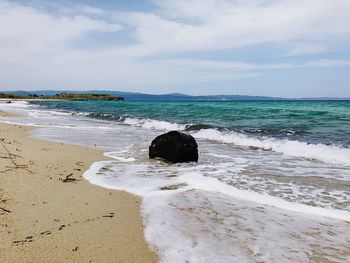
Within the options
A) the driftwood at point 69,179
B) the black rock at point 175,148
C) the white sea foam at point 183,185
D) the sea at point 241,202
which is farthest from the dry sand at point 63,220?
the black rock at point 175,148

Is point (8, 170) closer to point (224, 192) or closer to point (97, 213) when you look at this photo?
point (97, 213)

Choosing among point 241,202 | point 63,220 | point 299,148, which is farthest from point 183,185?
point 299,148

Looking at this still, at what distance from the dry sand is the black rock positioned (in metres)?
2.81

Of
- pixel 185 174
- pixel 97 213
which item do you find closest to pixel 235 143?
pixel 185 174

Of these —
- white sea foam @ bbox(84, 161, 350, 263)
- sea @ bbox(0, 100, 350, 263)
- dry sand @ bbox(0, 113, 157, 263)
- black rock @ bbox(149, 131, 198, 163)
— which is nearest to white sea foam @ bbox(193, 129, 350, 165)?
sea @ bbox(0, 100, 350, 263)

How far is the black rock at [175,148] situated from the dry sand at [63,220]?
9.21 ft

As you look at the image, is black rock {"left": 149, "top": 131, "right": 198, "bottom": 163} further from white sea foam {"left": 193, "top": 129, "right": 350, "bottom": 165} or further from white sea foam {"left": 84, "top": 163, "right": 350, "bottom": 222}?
white sea foam {"left": 193, "top": 129, "right": 350, "bottom": 165}

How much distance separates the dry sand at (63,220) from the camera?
3477mm

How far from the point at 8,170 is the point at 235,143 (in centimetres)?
921

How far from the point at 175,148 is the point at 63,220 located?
17.0ft

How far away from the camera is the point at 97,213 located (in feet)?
15.6

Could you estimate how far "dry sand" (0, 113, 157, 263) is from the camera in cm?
348

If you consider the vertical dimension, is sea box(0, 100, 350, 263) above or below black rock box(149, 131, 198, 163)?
below

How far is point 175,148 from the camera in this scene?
9.33m
